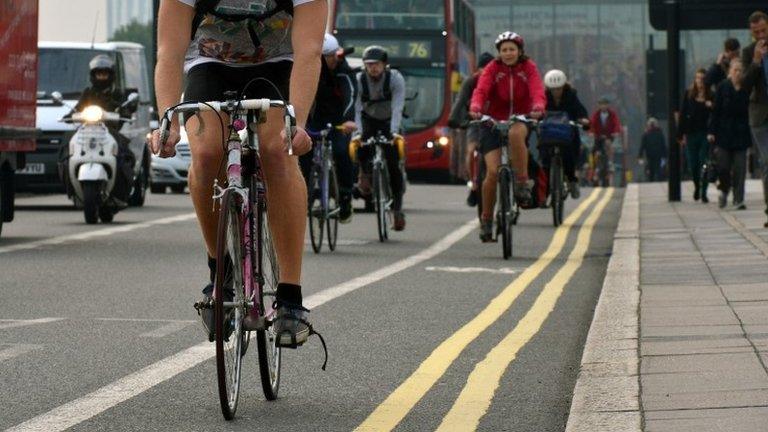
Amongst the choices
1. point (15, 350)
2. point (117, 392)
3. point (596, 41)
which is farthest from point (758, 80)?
point (596, 41)

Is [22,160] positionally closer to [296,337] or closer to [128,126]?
[128,126]

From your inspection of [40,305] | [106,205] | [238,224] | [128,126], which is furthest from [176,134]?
[128,126]

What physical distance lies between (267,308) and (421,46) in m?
29.0

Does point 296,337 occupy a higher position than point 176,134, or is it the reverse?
point 176,134

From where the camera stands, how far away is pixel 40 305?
10.6 m

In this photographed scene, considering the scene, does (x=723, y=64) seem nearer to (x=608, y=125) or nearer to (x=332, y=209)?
(x=332, y=209)

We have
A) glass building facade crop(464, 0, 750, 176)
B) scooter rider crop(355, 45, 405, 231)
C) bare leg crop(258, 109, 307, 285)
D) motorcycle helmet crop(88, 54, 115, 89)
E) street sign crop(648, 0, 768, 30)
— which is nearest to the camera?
bare leg crop(258, 109, 307, 285)

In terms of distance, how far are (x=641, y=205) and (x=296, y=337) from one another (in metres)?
17.6

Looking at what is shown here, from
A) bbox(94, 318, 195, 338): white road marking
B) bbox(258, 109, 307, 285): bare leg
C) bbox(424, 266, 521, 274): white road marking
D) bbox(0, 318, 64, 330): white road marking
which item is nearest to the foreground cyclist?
bbox(258, 109, 307, 285): bare leg

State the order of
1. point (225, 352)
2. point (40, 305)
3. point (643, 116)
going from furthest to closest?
1. point (643, 116)
2. point (40, 305)
3. point (225, 352)

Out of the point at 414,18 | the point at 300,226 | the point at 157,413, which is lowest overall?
the point at 157,413

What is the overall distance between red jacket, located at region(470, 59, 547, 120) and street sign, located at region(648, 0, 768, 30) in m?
7.85

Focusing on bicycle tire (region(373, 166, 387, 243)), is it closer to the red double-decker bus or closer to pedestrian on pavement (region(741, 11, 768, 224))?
pedestrian on pavement (region(741, 11, 768, 224))

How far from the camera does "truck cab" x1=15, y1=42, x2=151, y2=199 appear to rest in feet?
76.3
